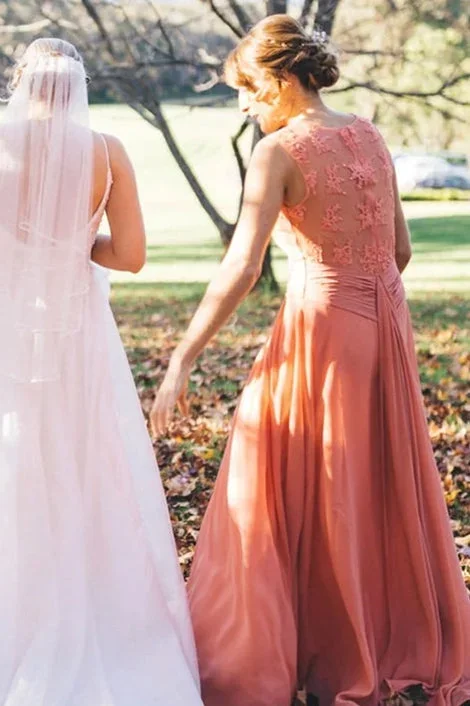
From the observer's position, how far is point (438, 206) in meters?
26.0

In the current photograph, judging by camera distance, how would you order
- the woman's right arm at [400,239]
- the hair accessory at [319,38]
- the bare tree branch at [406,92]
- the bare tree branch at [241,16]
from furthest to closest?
1. the bare tree branch at [241,16]
2. the bare tree branch at [406,92]
3. the woman's right arm at [400,239]
4. the hair accessory at [319,38]

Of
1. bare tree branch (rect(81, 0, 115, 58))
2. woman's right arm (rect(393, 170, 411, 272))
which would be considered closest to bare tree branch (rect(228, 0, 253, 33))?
bare tree branch (rect(81, 0, 115, 58))

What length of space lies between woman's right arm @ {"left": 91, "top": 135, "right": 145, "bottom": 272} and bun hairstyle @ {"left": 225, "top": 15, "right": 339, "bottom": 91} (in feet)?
1.50

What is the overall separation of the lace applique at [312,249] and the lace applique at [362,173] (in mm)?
220

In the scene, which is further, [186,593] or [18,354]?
[186,593]

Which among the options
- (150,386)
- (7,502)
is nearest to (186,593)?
(7,502)

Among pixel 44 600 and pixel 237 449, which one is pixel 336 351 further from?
pixel 44 600

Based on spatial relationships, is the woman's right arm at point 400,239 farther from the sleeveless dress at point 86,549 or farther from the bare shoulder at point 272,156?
the sleeveless dress at point 86,549

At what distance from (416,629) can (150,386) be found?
534 centimetres

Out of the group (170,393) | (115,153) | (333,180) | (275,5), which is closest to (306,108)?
(333,180)

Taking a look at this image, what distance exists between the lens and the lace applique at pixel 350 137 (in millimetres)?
3713

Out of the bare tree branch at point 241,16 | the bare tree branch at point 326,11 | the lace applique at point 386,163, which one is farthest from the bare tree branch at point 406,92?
the lace applique at point 386,163

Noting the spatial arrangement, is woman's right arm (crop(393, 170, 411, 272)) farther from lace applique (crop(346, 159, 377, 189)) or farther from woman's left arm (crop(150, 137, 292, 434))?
woman's left arm (crop(150, 137, 292, 434))

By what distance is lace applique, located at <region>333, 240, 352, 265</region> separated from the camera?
147 inches
